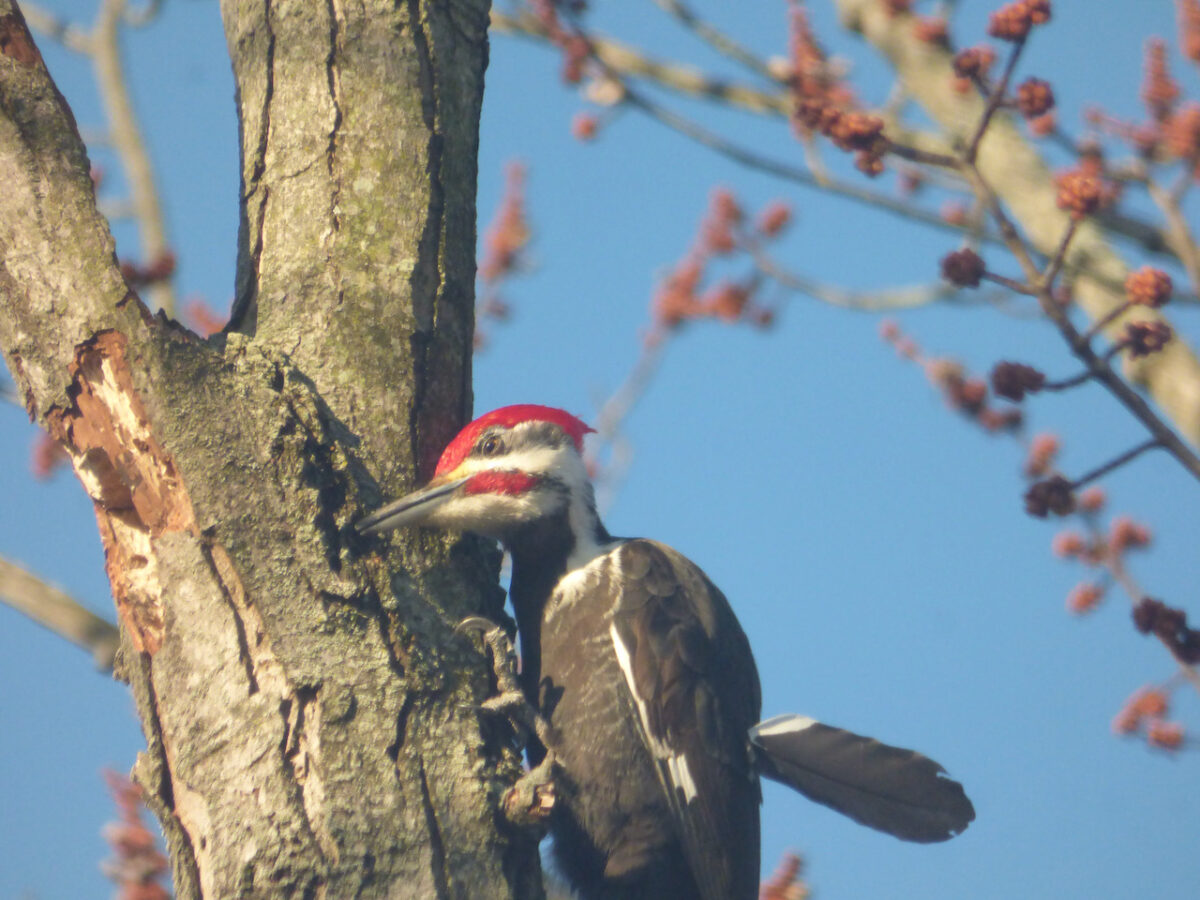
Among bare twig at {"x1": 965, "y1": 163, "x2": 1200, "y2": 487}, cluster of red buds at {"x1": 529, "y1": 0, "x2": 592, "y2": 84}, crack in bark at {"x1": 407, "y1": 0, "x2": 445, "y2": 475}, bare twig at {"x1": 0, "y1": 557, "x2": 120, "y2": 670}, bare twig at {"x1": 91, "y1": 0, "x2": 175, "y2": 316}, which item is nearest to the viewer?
bare twig at {"x1": 965, "y1": 163, "x2": 1200, "y2": 487}

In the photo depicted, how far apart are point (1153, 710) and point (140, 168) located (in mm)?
5926

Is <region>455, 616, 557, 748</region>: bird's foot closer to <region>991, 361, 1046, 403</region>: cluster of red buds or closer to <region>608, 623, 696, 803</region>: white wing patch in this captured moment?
<region>608, 623, 696, 803</region>: white wing patch

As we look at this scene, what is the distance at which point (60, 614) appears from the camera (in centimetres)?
347

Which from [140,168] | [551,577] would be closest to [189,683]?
[551,577]

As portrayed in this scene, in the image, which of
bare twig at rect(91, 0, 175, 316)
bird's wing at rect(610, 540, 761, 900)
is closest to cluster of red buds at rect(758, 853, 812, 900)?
bird's wing at rect(610, 540, 761, 900)

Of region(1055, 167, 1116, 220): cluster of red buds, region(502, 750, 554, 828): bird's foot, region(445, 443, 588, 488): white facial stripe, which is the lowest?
region(502, 750, 554, 828): bird's foot

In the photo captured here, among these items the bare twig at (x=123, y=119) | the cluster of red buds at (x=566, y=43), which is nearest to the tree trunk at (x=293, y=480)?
the cluster of red buds at (x=566, y=43)

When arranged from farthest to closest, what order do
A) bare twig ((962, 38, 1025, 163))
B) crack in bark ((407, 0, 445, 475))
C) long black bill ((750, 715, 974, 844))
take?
long black bill ((750, 715, 974, 844)) → crack in bark ((407, 0, 445, 475)) → bare twig ((962, 38, 1025, 163))

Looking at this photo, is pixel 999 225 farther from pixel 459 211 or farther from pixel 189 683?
pixel 189 683

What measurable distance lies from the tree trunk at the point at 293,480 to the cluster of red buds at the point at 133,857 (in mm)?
1734

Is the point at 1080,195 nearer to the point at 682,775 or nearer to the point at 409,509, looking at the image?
the point at 409,509

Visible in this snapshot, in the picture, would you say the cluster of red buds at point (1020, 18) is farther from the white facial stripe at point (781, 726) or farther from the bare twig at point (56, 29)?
the bare twig at point (56, 29)

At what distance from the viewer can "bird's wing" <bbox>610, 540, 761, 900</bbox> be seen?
9.62 feet

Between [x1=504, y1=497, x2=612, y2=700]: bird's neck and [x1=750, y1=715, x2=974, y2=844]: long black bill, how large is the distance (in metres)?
0.66
